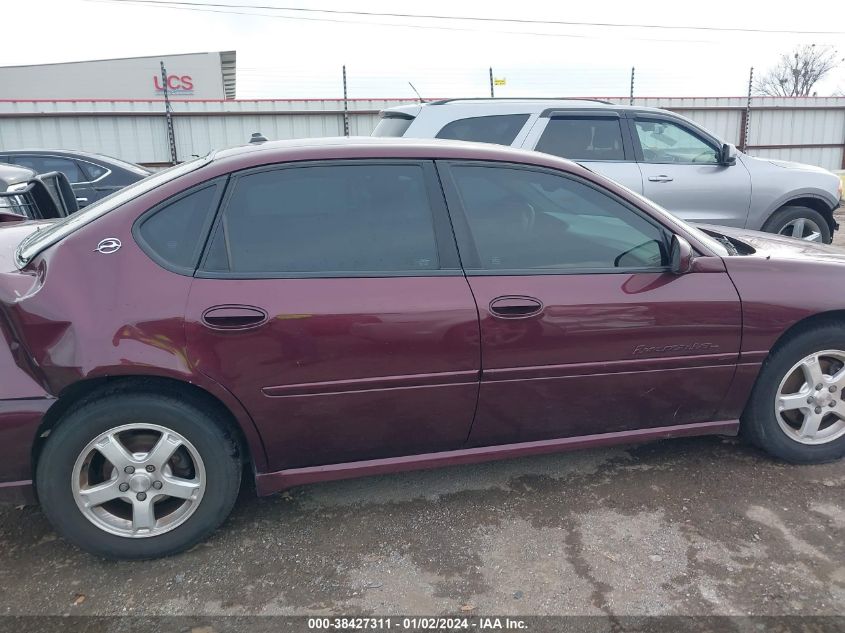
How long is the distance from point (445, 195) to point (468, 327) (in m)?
0.59

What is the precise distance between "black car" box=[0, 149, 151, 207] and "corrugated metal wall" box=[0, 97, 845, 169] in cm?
645

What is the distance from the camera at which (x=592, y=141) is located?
642 centimetres

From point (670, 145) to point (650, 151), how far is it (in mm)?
247

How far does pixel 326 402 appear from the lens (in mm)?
2680

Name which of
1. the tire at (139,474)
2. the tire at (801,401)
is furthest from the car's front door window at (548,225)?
the tire at (139,474)

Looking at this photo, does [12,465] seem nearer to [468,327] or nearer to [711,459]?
[468,327]

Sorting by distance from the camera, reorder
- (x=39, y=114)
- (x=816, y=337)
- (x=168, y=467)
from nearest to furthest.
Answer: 1. (x=168, y=467)
2. (x=816, y=337)
3. (x=39, y=114)

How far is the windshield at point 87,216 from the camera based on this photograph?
267 cm

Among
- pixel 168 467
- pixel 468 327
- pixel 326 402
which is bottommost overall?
pixel 168 467

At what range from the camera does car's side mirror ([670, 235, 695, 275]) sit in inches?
116

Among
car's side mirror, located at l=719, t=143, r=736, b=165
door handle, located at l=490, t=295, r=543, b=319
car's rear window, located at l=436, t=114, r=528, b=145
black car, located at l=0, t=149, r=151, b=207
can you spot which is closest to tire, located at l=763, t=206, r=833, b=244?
car's side mirror, located at l=719, t=143, r=736, b=165

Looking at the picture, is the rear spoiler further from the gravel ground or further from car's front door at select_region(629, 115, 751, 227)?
car's front door at select_region(629, 115, 751, 227)

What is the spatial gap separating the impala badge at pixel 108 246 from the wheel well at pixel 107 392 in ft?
1.57

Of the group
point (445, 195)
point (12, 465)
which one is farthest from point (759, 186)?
point (12, 465)
